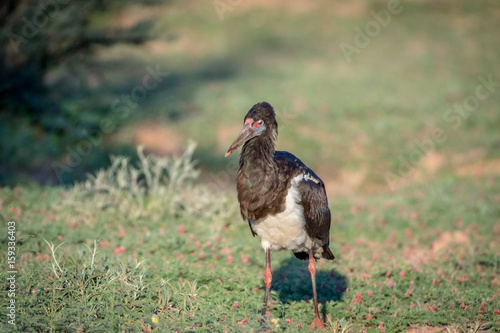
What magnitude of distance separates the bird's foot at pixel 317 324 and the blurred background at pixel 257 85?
19.5 feet

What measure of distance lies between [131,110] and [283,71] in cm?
658

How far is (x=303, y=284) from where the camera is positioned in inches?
247

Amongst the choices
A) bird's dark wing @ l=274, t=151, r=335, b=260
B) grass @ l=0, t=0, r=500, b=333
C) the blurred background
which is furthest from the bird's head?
the blurred background

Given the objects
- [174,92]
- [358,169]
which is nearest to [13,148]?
[174,92]

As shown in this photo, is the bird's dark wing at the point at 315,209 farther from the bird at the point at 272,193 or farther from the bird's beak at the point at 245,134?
the bird's beak at the point at 245,134

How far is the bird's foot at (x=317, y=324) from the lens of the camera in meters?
5.12

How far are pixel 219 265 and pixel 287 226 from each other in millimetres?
1680

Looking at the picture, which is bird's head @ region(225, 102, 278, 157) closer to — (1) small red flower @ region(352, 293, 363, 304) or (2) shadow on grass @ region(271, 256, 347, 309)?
(2) shadow on grass @ region(271, 256, 347, 309)

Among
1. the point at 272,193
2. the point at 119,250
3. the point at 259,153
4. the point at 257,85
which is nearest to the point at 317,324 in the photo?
the point at 272,193

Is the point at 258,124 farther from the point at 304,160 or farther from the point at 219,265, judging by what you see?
the point at 304,160

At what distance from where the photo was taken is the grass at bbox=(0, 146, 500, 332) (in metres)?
4.76

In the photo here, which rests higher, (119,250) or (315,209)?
(315,209)

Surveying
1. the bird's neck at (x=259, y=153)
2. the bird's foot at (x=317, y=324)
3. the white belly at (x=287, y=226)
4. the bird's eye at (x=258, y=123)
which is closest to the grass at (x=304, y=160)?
the bird's foot at (x=317, y=324)

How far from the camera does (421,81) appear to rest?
18.9 metres
